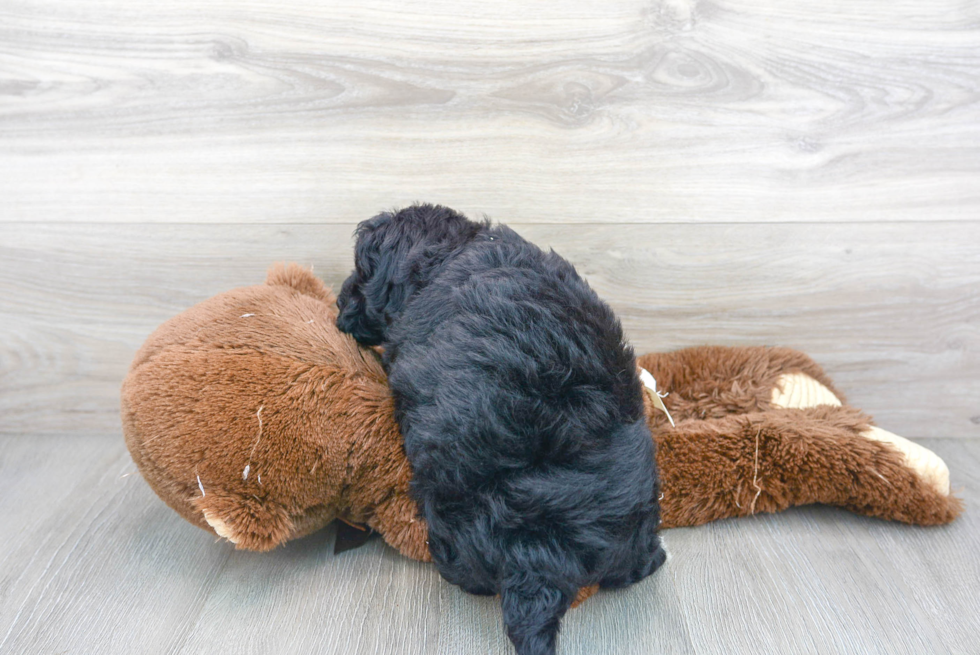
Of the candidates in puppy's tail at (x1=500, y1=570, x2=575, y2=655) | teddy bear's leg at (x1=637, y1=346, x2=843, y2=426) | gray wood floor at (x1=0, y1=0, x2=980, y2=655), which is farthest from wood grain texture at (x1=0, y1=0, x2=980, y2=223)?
puppy's tail at (x1=500, y1=570, x2=575, y2=655)

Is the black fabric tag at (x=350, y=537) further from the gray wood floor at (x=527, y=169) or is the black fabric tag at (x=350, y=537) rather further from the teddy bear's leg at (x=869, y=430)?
the teddy bear's leg at (x=869, y=430)

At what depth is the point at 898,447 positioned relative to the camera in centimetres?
82

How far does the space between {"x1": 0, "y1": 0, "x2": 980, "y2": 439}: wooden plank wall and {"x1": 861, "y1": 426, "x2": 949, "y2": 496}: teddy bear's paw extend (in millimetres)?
215

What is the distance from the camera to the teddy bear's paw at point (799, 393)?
2.98ft

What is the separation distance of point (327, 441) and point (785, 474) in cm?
58

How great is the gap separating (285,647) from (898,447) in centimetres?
78

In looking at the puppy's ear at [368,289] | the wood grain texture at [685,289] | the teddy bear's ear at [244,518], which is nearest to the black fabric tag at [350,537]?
the teddy bear's ear at [244,518]

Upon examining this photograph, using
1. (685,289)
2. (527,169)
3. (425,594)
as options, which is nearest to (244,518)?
(425,594)

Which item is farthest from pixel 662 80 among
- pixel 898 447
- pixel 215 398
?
pixel 215 398

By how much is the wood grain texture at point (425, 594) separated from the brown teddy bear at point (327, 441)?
0.15 ft

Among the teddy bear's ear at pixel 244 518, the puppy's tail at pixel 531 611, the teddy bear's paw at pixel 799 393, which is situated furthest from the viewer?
the teddy bear's paw at pixel 799 393

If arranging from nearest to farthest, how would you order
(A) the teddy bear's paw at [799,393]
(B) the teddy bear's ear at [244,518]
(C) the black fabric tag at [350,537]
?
(B) the teddy bear's ear at [244,518], (C) the black fabric tag at [350,537], (A) the teddy bear's paw at [799,393]

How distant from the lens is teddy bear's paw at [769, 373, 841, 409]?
91cm

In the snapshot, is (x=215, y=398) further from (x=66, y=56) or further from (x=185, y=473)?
(x=66, y=56)
